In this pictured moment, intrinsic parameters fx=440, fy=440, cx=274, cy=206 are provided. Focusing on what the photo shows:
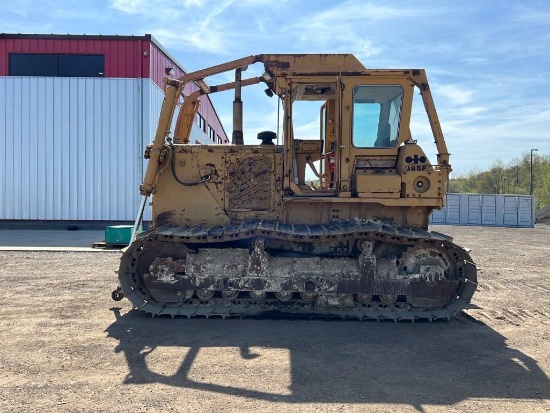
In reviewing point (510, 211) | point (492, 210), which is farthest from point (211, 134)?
point (510, 211)

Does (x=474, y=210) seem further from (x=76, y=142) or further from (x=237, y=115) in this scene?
(x=237, y=115)

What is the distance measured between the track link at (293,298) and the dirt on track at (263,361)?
207mm

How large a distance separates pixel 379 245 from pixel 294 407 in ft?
11.7

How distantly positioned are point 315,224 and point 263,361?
2800 millimetres

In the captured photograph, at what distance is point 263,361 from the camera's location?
198 inches

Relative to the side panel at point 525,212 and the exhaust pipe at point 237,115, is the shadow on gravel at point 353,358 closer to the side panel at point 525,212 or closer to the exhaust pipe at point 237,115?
the exhaust pipe at point 237,115

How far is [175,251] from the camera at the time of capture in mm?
6957

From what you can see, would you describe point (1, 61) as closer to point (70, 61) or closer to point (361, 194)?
point (70, 61)

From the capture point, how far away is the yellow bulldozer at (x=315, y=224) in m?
6.67

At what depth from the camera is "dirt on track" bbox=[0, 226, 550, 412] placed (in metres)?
4.08

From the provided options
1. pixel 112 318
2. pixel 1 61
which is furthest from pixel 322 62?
pixel 1 61

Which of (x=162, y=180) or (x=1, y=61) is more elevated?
(x=1, y=61)

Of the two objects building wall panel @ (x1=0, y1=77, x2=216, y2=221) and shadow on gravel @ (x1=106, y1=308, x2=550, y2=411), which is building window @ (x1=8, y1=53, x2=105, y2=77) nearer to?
building wall panel @ (x1=0, y1=77, x2=216, y2=221)

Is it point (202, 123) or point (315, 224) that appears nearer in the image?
point (315, 224)
